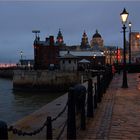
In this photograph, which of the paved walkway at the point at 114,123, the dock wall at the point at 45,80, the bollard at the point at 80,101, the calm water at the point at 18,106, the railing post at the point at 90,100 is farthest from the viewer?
the dock wall at the point at 45,80

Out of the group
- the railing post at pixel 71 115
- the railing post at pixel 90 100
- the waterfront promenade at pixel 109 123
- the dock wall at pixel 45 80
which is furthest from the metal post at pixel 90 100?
the dock wall at pixel 45 80

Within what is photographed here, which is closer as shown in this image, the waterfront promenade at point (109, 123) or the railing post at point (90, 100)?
the waterfront promenade at point (109, 123)

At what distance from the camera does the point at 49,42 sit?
10469 cm

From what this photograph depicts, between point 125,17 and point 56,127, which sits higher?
point 125,17

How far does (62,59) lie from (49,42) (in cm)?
2915

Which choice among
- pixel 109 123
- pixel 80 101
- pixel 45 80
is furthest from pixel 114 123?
pixel 45 80

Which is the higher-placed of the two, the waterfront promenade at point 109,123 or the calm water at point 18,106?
the waterfront promenade at point 109,123

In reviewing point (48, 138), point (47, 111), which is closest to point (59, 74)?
point (47, 111)

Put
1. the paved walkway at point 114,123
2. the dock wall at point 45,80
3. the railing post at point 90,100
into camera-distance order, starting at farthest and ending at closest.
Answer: the dock wall at point 45,80 < the railing post at point 90,100 < the paved walkway at point 114,123

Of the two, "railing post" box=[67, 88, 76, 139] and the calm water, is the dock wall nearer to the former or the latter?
the calm water

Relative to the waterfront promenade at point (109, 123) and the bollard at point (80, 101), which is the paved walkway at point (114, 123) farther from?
the bollard at point (80, 101)

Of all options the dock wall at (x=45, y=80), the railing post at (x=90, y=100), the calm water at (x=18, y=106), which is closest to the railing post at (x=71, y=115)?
Result: the railing post at (x=90, y=100)

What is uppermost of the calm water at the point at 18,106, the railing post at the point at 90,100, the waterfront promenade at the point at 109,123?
the railing post at the point at 90,100

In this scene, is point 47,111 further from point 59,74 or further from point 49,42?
point 49,42
